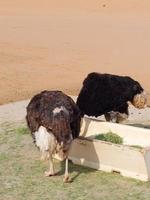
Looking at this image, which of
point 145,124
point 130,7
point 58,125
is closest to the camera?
point 58,125

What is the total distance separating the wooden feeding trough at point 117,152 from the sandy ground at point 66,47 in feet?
15.8

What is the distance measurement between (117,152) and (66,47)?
1314 centimetres

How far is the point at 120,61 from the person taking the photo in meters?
18.9

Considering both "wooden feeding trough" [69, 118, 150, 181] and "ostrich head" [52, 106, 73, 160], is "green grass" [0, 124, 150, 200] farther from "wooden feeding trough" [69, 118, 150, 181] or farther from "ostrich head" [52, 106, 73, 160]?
"ostrich head" [52, 106, 73, 160]

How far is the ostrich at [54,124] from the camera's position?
26.2 feet

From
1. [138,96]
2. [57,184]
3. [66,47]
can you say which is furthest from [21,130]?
[66,47]

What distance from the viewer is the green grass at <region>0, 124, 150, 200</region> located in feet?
25.7

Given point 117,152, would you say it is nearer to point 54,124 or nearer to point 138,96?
point 54,124

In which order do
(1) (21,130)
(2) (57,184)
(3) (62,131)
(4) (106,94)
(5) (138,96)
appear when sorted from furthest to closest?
(1) (21,130), (5) (138,96), (4) (106,94), (2) (57,184), (3) (62,131)

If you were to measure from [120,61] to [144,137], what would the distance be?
999 cm

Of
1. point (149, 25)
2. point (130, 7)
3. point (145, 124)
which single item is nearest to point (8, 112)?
point (145, 124)

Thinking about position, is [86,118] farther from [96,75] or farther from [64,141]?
[64,141]

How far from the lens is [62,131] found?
7.96 meters

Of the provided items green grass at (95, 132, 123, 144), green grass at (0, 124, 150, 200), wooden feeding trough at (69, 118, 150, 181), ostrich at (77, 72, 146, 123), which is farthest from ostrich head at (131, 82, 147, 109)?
green grass at (0, 124, 150, 200)
